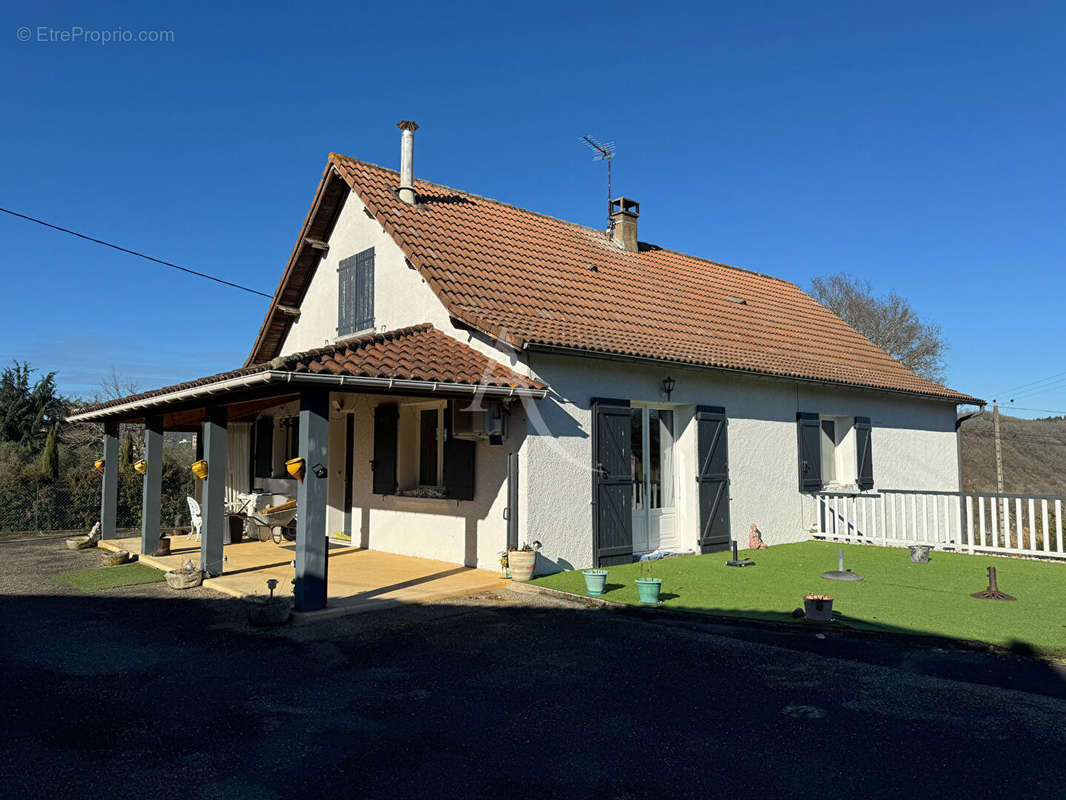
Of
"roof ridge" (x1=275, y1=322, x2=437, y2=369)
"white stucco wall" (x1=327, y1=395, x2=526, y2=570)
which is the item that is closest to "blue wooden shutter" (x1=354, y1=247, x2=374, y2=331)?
"roof ridge" (x1=275, y1=322, x2=437, y2=369)

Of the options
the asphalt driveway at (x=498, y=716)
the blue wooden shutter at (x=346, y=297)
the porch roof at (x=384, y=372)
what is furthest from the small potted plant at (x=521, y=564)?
the blue wooden shutter at (x=346, y=297)

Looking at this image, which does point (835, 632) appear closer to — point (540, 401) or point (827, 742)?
point (827, 742)

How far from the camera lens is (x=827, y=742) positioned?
411 centimetres

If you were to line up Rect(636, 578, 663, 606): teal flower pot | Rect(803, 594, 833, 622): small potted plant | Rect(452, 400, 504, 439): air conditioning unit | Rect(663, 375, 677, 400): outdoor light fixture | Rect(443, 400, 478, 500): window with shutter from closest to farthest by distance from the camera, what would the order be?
Rect(803, 594, 833, 622): small potted plant
Rect(636, 578, 663, 606): teal flower pot
Rect(452, 400, 504, 439): air conditioning unit
Rect(443, 400, 478, 500): window with shutter
Rect(663, 375, 677, 400): outdoor light fixture

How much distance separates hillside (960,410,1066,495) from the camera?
3038 cm

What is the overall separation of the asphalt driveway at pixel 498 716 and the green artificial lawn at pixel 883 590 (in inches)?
34.1

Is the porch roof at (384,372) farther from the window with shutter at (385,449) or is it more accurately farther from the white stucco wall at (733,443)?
the window with shutter at (385,449)

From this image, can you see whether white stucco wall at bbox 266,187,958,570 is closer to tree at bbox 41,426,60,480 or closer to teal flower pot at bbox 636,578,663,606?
teal flower pot at bbox 636,578,663,606

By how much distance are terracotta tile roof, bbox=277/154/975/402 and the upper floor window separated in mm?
1052

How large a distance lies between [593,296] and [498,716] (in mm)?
8217

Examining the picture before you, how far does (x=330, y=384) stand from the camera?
7.46m

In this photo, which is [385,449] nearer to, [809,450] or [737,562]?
[737,562]

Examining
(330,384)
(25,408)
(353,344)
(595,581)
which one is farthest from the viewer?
(25,408)

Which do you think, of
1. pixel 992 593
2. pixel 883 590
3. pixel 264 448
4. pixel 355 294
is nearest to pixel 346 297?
pixel 355 294
